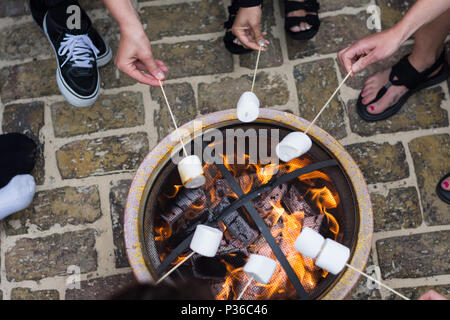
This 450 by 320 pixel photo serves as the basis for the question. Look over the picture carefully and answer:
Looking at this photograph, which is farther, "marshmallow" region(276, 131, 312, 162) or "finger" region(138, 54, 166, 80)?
"finger" region(138, 54, 166, 80)

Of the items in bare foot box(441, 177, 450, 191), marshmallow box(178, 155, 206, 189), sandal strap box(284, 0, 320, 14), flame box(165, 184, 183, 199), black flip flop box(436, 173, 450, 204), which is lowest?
black flip flop box(436, 173, 450, 204)

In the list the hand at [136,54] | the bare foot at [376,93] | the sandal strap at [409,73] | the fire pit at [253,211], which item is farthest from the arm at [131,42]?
the sandal strap at [409,73]

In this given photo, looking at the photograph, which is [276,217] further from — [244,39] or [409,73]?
[409,73]

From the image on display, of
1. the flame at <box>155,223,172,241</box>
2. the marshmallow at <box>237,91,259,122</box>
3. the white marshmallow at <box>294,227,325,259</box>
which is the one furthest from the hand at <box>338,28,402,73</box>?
the flame at <box>155,223,172,241</box>

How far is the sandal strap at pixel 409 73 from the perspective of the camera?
1.89 metres

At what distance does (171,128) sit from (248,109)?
2.49 feet

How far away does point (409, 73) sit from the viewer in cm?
189

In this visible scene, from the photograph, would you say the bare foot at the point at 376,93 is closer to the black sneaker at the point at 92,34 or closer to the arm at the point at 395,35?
the arm at the point at 395,35

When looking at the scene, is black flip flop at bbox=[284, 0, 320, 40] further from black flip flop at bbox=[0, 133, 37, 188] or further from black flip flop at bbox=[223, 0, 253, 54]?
black flip flop at bbox=[0, 133, 37, 188]

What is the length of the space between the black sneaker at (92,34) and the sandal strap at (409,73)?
57.9 inches

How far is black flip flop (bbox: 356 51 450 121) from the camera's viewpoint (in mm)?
1892

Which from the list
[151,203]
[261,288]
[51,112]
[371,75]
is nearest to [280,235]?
[261,288]

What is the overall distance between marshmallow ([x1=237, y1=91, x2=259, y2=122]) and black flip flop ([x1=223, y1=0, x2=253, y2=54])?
705mm
